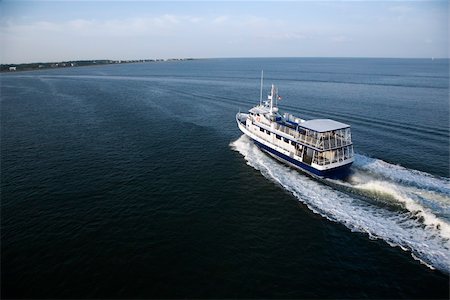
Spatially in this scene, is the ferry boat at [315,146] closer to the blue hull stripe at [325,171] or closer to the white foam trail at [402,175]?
the blue hull stripe at [325,171]

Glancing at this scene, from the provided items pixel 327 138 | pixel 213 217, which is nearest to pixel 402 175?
pixel 327 138

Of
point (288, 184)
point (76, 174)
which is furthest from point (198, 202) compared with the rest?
point (76, 174)

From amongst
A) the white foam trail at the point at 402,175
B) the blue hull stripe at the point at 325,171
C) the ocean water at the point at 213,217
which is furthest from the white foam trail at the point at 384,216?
the blue hull stripe at the point at 325,171

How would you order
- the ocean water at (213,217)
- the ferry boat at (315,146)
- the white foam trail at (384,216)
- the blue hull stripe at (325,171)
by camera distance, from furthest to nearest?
the ferry boat at (315,146)
the blue hull stripe at (325,171)
the white foam trail at (384,216)
the ocean water at (213,217)

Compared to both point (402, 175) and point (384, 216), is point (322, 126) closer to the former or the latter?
point (402, 175)

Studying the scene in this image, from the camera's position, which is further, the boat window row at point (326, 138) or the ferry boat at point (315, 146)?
the boat window row at point (326, 138)

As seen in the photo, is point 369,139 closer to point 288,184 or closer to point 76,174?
point 288,184
